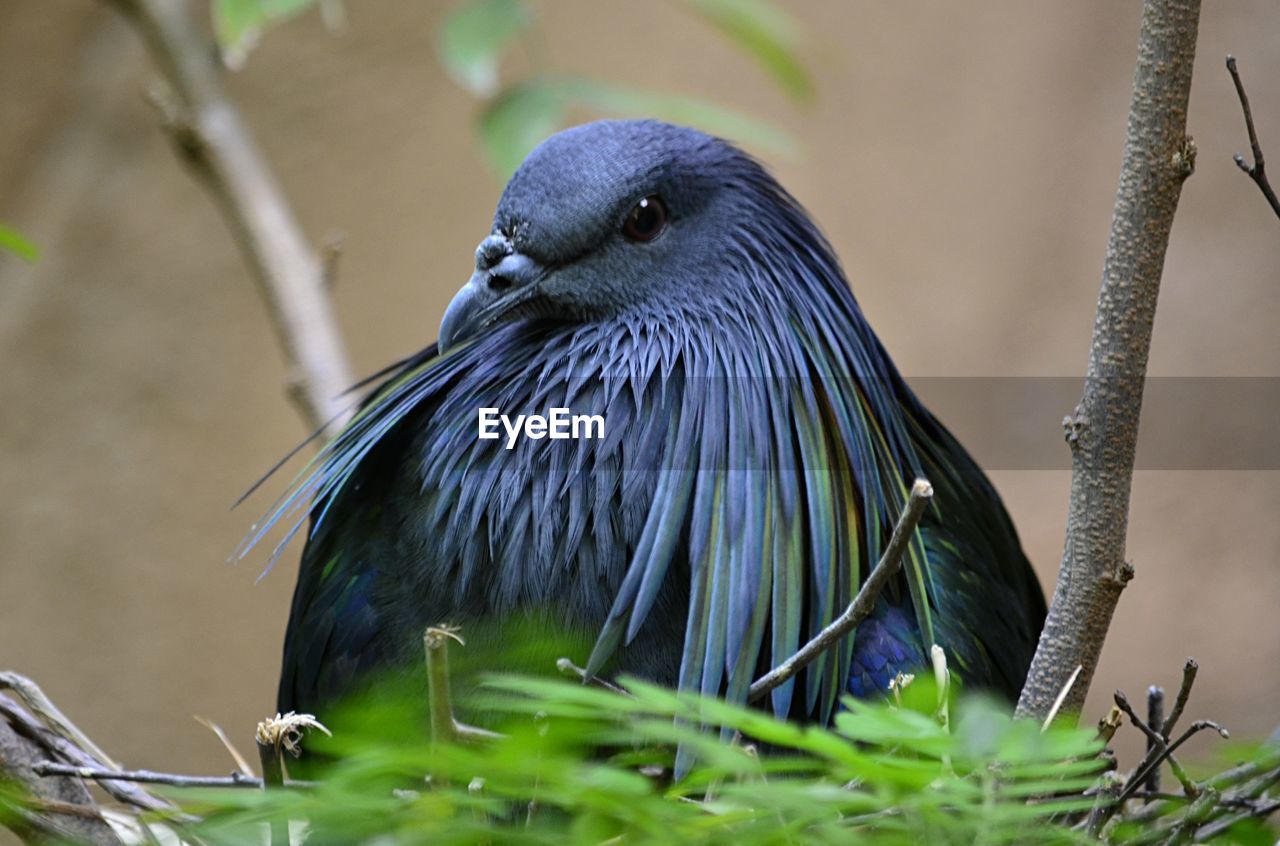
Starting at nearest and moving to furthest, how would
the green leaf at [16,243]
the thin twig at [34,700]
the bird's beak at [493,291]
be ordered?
1. the green leaf at [16,243]
2. the thin twig at [34,700]
3. the bird's beak at [493,291]

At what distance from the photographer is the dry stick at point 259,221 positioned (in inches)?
91.0

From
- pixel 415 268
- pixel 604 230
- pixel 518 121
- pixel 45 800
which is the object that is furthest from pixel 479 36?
pixel 415 268

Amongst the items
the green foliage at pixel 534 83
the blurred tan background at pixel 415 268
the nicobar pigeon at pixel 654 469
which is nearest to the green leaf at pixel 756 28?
the green foliage at pixel 534 83

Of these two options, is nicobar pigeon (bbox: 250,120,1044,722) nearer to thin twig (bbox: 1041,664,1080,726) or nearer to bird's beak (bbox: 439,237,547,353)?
bird's beak (bbox: 439,237,547,353)

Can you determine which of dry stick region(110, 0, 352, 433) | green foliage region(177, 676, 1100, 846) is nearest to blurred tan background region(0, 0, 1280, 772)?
dry stick region(110, 0, 352, 433)

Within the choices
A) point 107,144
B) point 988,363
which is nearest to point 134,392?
point 107,144

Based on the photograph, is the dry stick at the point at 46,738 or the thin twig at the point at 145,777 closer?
the thin twig at the point at 145,777

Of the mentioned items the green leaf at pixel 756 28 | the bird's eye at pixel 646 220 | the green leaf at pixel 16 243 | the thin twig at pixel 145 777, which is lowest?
the thin twig at pixel 145 777

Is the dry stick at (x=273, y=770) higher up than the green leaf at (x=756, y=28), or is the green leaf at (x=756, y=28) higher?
the green leaf at (x=756, y=28)

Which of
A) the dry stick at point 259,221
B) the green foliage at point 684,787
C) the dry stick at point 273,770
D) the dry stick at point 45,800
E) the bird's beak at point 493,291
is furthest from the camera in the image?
the dry stick at point 259,221

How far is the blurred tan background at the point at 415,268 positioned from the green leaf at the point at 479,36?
2.40 meters

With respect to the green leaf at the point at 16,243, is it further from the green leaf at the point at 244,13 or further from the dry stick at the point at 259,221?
the dry stick at the point at 259,221

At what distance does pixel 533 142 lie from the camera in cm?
181

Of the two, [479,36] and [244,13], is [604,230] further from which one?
[244,13]
